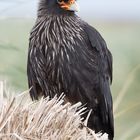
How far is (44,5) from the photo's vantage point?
315cm

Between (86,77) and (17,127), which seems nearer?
(17,127)

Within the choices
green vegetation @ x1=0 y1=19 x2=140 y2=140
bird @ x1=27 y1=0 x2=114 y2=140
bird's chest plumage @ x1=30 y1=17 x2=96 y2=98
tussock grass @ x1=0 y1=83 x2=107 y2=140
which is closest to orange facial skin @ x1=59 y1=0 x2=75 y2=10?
bird @ x1=27 y1=0 x2=114 y2=140

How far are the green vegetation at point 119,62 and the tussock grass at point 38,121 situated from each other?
1.84 meters

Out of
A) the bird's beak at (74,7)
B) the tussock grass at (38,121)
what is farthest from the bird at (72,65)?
the tussock grass at (38,121)

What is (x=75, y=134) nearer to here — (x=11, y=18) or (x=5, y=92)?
(x=5, y=92)

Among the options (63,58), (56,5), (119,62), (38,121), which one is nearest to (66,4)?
(56,5)

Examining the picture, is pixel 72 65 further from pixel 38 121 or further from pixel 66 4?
pixel 38 121

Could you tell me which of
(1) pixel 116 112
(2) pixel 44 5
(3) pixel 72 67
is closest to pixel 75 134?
(3) pixel 72 67

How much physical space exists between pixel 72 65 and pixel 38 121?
1.30 metres

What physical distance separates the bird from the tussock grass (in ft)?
3.72

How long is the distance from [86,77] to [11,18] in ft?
3.07

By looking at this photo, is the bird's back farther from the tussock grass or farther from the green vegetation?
the tussock grass

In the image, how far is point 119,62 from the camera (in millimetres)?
3895

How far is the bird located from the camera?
302 cm
